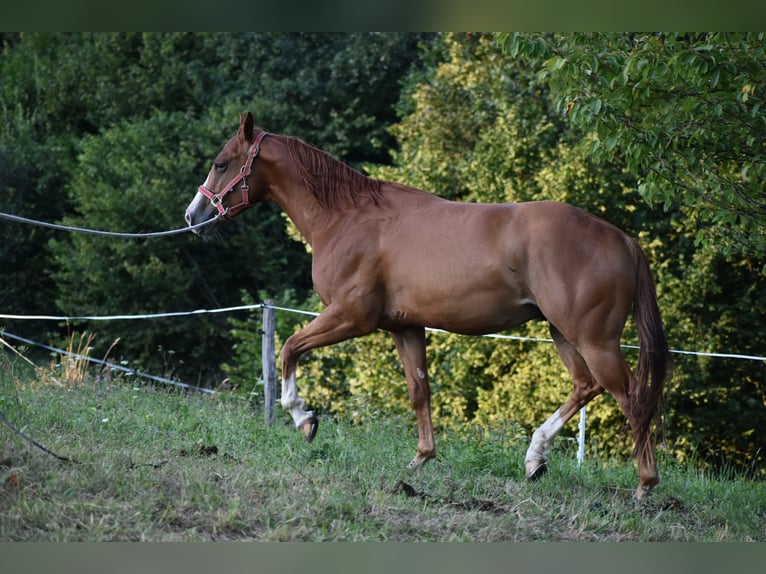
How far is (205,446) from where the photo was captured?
6.20m

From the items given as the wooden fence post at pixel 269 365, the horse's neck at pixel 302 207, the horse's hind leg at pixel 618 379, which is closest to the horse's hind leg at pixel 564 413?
the horse's hind leg at pixel 618 379

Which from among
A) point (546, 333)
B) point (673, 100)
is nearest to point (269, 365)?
point (673, 100)

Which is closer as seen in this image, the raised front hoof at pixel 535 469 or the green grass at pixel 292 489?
the green grass at pixel 292 489

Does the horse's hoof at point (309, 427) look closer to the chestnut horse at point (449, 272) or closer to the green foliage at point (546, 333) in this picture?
the chestnut horse at point (449, 272)

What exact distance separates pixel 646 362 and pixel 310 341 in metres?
2.26

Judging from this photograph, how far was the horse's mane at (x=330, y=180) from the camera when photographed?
6527mm

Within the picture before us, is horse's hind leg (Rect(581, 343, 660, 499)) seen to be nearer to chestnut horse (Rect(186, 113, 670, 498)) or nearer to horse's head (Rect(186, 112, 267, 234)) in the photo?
chestnut horse (Rect(186, 113, 670, 498))

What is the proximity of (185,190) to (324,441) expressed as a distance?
46.6ft

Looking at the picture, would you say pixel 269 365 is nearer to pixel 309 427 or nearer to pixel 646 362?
pixel 309 427

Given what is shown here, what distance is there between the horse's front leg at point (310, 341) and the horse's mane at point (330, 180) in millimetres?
803

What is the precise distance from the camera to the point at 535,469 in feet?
20.2

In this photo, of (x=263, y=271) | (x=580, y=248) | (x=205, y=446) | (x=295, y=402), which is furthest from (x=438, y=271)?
(x=263, y=271)

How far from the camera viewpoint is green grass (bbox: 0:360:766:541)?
4.46m

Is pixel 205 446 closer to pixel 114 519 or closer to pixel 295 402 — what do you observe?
pixel 295 402
